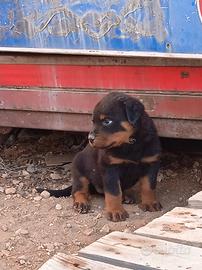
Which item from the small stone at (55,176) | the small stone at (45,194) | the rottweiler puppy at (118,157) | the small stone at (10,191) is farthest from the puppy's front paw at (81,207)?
the small stone at (55,176)

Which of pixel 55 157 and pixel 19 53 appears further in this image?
pixel 55 157

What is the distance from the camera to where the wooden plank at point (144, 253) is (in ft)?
Answer: 8.55

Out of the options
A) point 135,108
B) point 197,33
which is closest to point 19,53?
point 135,108

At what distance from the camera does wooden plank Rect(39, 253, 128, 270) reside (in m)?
2.66

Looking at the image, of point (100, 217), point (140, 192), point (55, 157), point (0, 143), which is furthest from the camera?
point (0, 143)

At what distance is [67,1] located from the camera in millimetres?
5180

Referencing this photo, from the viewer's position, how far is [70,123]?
5.79 m

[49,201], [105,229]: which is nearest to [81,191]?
[49,201]

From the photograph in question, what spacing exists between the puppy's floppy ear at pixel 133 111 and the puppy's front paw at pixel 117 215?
70 centimetres

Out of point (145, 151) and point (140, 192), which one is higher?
point (145, 151)

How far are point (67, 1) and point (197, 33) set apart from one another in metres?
1.16

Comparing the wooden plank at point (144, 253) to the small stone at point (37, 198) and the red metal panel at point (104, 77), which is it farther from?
the small stone at point (37, 198)

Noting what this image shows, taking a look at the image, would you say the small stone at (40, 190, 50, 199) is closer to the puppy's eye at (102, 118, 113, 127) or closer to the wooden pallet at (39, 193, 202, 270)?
the puppy's eye at (102, 118, 113, 127)

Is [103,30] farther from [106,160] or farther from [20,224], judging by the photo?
[20,224]
